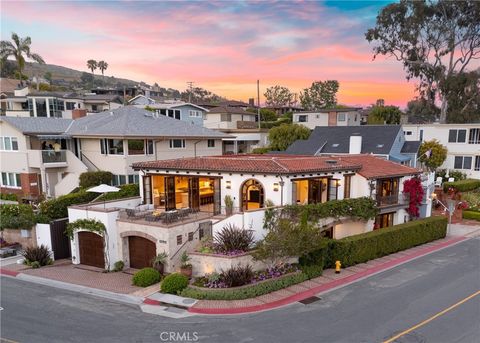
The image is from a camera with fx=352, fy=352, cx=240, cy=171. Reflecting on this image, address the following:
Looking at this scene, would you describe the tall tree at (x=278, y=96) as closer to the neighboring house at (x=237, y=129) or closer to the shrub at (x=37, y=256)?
the neighboring house at (x=237, y=129)

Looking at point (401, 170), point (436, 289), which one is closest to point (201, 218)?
point (436, 289)

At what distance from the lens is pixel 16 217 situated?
2302 cm

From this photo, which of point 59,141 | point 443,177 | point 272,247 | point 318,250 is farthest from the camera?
point 443,177

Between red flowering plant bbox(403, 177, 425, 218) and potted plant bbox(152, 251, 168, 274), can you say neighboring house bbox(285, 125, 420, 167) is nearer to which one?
red flowering plant bbox(403, 177, 425, 218)

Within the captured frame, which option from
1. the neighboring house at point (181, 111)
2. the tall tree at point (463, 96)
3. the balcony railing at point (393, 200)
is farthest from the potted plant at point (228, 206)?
the tall tree at point (463, 96)

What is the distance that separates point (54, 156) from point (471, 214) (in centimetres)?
3975

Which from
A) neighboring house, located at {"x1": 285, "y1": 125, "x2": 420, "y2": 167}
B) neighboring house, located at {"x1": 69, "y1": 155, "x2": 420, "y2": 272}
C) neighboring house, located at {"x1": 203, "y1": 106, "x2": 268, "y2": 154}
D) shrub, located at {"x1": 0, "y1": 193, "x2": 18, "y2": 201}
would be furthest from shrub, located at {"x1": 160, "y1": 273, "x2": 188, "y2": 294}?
neighboring house, located at {"x1": 203, "y1": 106, "x2": 268, "y2": 154}

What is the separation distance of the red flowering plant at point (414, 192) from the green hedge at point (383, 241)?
166 cm

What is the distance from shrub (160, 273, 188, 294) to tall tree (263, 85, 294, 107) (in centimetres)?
8791

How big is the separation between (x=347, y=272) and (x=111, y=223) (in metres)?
14.0

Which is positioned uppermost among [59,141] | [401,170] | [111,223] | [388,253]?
[59,141]

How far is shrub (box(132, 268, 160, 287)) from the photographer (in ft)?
58.2

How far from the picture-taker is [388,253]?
78.8 feet

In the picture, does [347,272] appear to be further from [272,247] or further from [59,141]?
[59,141]
